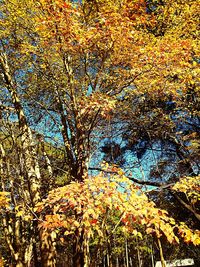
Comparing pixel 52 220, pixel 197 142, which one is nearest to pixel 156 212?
pixel 52 220

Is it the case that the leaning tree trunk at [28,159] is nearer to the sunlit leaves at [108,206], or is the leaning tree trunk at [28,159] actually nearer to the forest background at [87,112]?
the forest background at [87,112]

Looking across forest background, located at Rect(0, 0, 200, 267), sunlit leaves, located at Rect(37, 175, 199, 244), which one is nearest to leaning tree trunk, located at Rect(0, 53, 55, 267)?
forest background, located at Rect(0, 0, 200, 267)

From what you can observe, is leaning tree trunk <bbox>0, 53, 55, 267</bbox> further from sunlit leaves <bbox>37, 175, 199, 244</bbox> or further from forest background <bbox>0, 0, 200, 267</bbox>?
sunlit leaves <bbox>37, 175, 199, 244</bbox>

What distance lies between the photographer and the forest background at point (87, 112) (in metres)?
4.24

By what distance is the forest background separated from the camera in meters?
4.24

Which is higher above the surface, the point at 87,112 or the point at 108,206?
the point at 87,112

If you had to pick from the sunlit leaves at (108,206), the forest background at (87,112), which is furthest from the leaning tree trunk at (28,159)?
the sunlit leaves at (108,206)

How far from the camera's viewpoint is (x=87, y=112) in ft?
20.0

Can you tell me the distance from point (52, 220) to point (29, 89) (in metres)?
5.55

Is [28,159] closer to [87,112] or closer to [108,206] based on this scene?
[87,112]

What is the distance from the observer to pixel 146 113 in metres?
11.8

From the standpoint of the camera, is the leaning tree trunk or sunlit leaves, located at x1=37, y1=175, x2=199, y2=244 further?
the leaning tree trunk

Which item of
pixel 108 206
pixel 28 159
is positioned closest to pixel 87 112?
pixel 28 159

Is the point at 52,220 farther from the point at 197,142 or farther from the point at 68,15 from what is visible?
the point at 197,142
